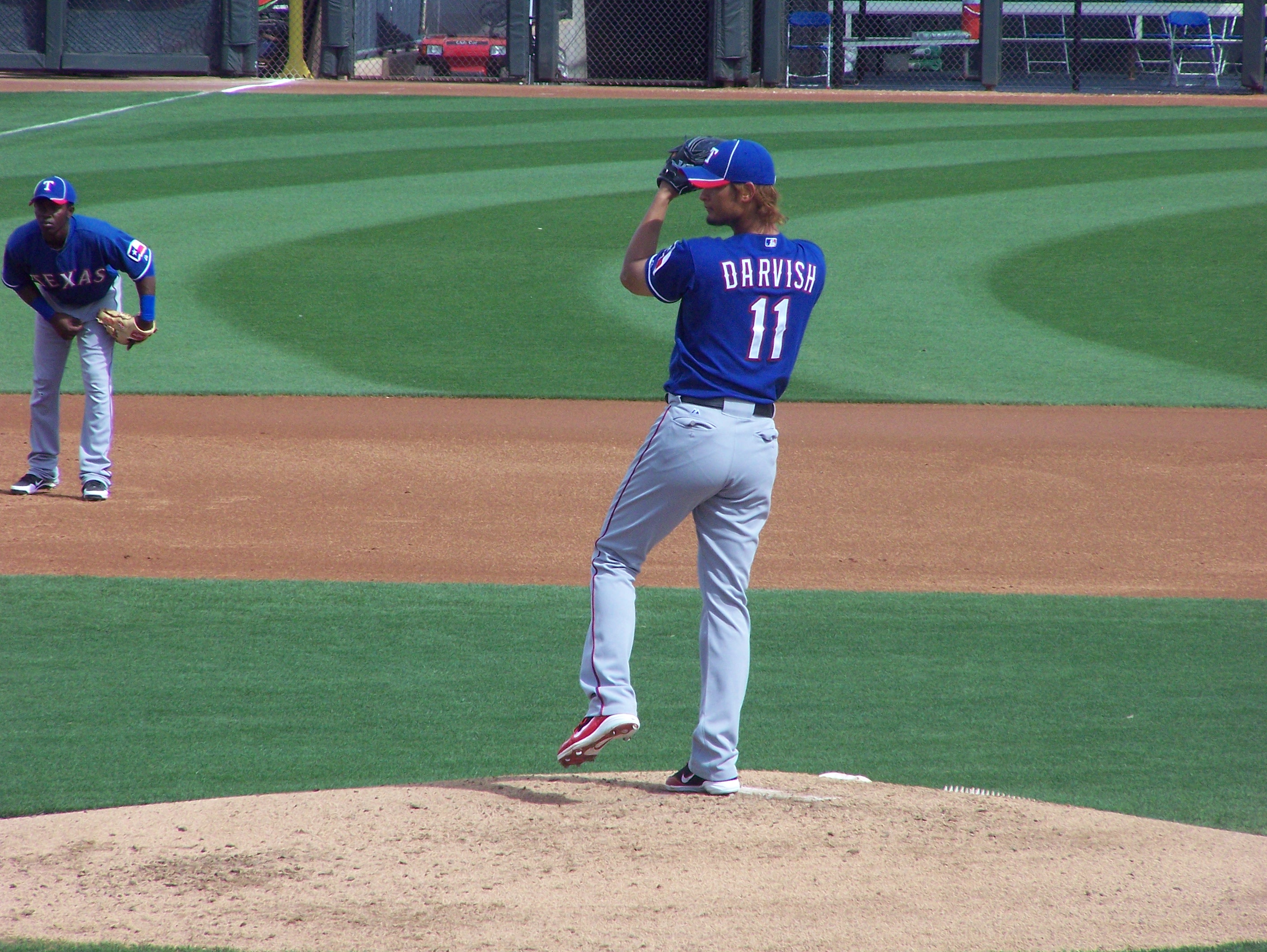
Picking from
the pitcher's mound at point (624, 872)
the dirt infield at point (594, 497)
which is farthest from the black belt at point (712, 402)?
the dirt infield at point (594, 497)

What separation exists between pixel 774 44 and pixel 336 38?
303 inches

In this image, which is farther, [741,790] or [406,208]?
[406,208]

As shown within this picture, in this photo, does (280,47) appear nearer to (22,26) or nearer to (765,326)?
(22,26)

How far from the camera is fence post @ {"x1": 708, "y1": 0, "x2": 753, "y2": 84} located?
2323 centimetres

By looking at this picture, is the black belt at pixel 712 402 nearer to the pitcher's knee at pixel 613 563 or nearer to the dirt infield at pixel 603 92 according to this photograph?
the pitcher's knee at pixel 613 563

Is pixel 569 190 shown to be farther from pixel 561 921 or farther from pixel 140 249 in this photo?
pixel 561 921

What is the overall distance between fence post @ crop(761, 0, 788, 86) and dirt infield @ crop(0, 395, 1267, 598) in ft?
47.0

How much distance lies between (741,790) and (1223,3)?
2388 centimetres

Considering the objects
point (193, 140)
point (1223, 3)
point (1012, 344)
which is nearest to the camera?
point (1012, 344)

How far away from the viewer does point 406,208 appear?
17.0 m

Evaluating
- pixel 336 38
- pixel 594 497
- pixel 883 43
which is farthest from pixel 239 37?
pixel 594 497

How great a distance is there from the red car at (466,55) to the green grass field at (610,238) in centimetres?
213

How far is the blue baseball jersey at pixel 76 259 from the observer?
24.0 feet

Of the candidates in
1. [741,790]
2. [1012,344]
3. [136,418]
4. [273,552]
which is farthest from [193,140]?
[741,790]
